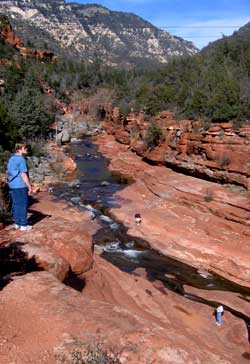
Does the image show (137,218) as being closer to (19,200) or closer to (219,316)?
(219,316)

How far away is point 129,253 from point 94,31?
509ft

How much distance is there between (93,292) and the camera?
27.1ft

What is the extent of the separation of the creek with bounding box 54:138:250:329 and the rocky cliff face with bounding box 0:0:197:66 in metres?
103

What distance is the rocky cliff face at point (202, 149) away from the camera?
21969 mm

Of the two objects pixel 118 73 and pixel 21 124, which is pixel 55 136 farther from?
pixel 118 73

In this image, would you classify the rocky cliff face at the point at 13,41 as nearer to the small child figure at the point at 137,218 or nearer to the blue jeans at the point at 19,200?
the small child figure at the point at 137,218

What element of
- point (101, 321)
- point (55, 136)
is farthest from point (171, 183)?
point (55, 136)

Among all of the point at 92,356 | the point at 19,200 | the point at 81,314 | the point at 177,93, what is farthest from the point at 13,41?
the point at 92,356

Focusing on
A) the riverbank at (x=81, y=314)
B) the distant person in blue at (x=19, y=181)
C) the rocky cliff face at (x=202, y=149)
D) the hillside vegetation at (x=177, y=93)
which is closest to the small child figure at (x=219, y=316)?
the riverbank at (x=81, y=314)

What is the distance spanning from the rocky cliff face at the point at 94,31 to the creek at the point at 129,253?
103149 millimetres

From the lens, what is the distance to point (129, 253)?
1520 cm

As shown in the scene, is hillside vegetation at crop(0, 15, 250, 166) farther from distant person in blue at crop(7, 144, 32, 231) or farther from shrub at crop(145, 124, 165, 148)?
distant person in blue at crop(7, 144, 32, 231)

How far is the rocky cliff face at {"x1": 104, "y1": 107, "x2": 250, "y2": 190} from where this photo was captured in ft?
72.1

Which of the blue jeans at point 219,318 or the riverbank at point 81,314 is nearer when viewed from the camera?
the riverbank at point 81,314
